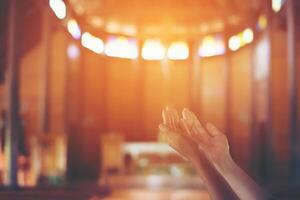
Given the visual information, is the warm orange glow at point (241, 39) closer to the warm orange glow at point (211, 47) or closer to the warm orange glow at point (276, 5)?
the warm orange glow at point (211, 47)

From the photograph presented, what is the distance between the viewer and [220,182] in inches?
75.7

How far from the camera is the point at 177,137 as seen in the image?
2.18 metres

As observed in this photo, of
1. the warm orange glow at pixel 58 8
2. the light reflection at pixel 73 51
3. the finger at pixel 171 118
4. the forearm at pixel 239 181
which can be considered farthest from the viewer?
the light reflection at pixel 73 51

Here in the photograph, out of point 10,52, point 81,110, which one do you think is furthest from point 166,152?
point 10,52

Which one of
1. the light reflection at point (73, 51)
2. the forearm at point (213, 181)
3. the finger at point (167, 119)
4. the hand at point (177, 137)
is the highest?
the light reflection at point (73, 51)

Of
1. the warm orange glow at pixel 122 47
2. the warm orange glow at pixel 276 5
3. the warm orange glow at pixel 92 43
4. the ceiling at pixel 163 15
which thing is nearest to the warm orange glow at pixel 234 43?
the ceiling at pixel 163 15

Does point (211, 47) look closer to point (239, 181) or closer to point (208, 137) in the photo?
point (208, 137)

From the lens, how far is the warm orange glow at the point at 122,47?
42.8 ft

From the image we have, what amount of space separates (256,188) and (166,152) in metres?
9.55

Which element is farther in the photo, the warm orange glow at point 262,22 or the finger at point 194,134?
the warm orange glow at point 262,22

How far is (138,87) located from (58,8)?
13.0 feet

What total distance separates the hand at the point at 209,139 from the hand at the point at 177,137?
0.11 feet

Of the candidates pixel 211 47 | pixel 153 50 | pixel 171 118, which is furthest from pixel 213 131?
pixel 153 50

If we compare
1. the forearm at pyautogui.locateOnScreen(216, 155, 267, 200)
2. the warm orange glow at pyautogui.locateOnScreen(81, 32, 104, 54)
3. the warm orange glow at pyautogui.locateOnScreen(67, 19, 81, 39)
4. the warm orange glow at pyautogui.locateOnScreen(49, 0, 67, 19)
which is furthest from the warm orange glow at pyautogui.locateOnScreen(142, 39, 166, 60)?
the forearm at pyautogui.locateOnScreen(216, 155, 267, 200)
